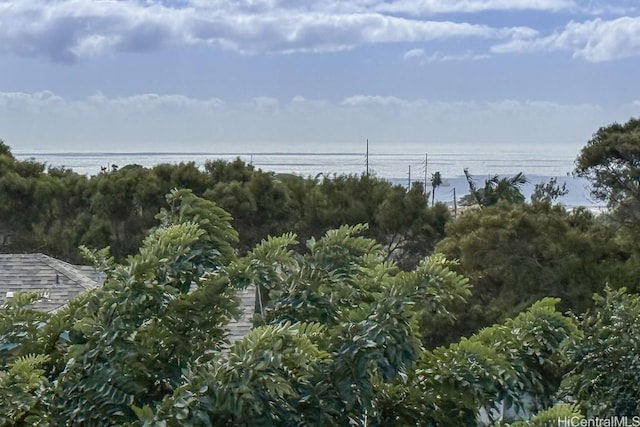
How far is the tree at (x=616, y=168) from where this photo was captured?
704 inches

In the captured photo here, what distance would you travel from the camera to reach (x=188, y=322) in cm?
405

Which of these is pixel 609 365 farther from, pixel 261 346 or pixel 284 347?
pixel 261 346

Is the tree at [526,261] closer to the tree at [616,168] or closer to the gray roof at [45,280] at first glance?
the tree at [616,168]

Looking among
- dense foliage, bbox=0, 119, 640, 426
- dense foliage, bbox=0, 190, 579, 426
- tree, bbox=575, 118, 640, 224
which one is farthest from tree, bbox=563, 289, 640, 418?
tree, bbox=575, 118, 640, 224

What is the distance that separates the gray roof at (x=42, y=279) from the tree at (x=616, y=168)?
39.0 feet

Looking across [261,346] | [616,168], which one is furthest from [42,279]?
[616,168]

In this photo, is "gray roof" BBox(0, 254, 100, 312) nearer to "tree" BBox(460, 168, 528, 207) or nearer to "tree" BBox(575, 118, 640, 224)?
"tree" BBox(575, 118, 640, 224)

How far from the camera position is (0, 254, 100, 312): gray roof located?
432 inches

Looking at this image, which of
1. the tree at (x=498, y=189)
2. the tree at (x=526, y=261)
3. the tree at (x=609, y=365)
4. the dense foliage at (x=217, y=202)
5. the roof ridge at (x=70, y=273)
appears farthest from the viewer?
the tree at (x=498, y=189)

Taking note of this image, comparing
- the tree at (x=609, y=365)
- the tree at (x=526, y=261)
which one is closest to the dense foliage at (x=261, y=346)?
the tree at (x=609, y=365)

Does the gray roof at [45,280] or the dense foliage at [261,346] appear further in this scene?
the gray roof at [45,280]

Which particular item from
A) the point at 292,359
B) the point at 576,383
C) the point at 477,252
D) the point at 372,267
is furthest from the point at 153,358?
the point at 477,252

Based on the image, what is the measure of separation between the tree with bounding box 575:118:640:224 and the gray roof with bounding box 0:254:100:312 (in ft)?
39.0

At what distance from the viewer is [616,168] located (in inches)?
718
